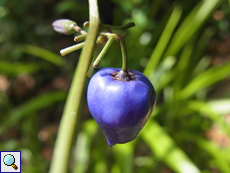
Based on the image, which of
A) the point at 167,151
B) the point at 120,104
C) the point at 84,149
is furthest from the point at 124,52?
the point at 84,149

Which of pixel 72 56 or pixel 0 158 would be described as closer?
pixel 0 158

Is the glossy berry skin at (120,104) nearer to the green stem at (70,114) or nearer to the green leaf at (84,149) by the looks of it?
the green stem at (70,114)

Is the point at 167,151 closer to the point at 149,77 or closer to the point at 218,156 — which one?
the point at 218,156

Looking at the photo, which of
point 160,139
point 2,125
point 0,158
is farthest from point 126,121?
point 2,125

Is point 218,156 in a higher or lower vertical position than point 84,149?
higher

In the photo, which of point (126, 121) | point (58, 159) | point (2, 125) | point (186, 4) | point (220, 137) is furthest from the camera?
point (186, 4)

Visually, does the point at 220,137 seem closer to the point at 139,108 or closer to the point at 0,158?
the point at 0,158
